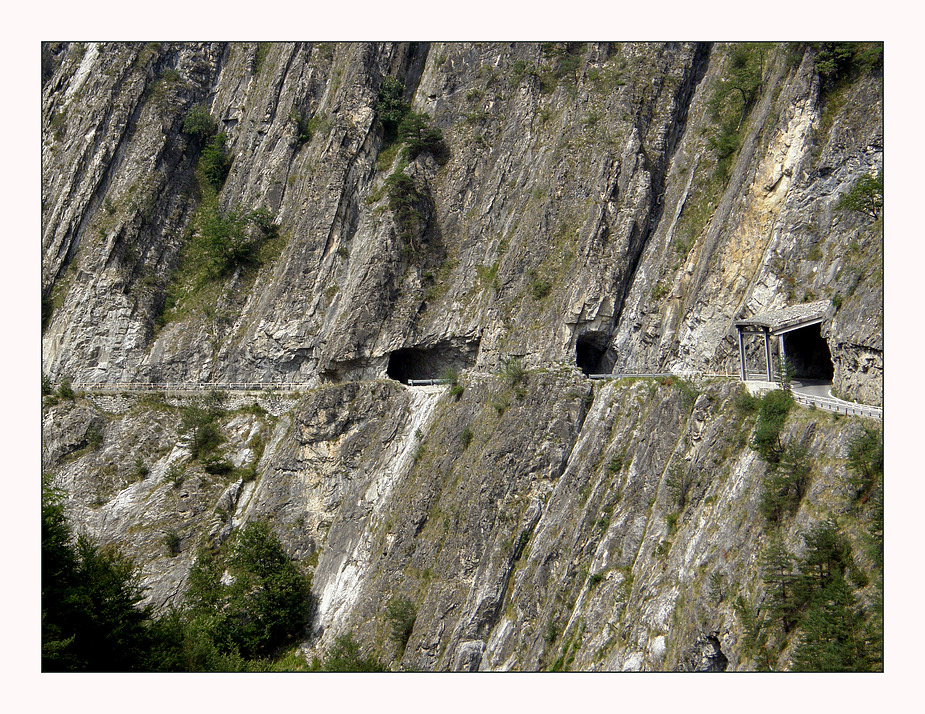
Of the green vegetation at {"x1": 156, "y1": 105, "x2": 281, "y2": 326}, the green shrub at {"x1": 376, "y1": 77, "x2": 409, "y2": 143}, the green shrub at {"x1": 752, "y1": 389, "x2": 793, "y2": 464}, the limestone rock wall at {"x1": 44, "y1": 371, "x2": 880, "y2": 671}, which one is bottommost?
the limestone rock wall at {"x1": 44, "y1": 371, "x2": 880, "y2": 671}

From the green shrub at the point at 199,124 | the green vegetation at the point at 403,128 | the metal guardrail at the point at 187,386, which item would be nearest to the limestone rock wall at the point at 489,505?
the metal guardrail at the point at 187,386

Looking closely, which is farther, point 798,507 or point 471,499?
point 471,499

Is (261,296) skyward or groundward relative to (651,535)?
skyward

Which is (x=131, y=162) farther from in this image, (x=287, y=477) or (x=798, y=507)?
(x=798, y=507)

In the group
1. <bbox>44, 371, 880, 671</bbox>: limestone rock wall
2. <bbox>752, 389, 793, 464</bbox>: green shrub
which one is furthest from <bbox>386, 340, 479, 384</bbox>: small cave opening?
<bbox>752, 389, 793, 464</bbox>: green shrub

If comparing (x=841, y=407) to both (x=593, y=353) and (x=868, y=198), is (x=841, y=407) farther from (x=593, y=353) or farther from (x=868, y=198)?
(x=593, y=353)

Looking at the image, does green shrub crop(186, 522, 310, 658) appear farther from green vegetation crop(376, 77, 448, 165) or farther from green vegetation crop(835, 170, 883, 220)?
green vegetation crop(835, 170, 883, 220)

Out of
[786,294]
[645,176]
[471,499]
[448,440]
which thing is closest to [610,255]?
[645,176]
